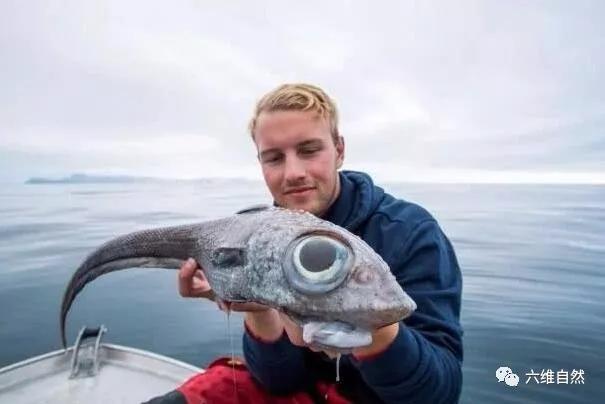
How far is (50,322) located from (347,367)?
10.5 m

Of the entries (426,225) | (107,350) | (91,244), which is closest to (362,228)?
(426,225)

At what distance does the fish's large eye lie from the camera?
1.84 metres

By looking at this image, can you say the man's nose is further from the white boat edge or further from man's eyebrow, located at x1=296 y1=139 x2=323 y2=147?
the white boat edge

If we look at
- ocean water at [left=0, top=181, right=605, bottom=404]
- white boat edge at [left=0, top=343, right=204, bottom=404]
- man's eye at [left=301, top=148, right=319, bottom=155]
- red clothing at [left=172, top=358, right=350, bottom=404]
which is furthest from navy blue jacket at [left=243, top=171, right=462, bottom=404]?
ocean water at [left=0, top=181, right=605, bottom=404]

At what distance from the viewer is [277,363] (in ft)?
12.0

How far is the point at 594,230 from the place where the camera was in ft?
86.4

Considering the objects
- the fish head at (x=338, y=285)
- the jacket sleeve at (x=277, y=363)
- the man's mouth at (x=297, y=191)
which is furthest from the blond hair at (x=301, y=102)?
the fish head at (x=338, y=285)

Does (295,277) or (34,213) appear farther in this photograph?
(34,213)

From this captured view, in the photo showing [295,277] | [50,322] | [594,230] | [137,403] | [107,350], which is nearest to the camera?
[295,277]

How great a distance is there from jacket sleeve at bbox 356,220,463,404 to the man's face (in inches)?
33.5

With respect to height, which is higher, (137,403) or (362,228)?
(362,228)

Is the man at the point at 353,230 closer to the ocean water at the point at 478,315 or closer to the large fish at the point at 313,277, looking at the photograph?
the large fish at the point at 313,277

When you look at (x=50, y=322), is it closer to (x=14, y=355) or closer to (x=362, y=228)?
(x=14, y=355)

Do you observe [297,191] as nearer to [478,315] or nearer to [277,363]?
[277,363]
